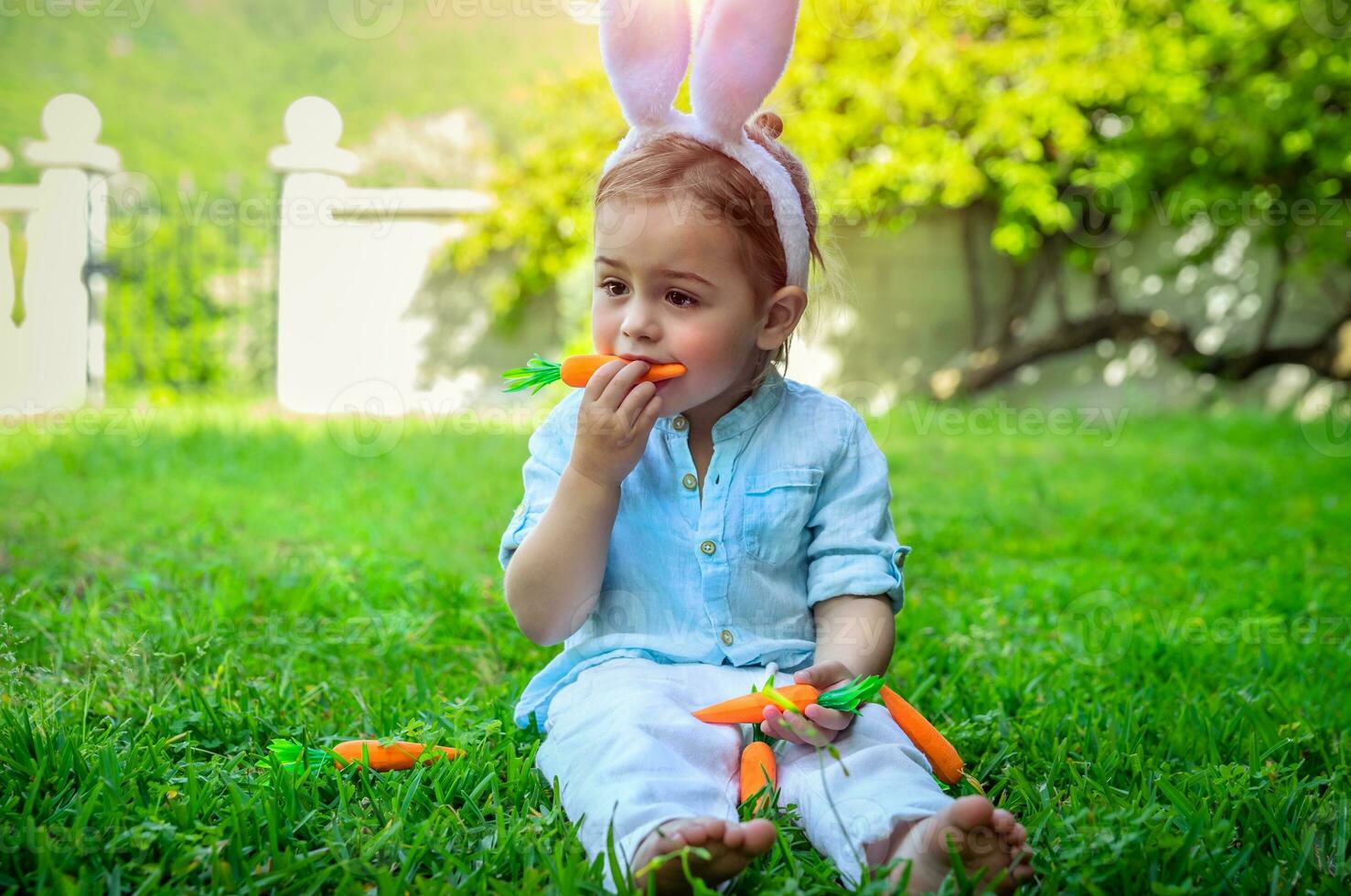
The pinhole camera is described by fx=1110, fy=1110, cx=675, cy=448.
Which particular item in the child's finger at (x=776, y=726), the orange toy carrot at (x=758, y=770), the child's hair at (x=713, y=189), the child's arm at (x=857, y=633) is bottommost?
the orange toy carrot at (x=758, y=770)

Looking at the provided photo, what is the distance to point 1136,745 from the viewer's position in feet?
6.04

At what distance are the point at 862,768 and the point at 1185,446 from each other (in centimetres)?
565

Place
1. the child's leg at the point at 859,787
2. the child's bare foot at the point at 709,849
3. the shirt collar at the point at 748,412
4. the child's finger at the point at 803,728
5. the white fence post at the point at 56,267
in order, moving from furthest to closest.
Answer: the white fence post at the point at 56,267 < the shirt collar at the point at 748,412 < the child's finger at the point at 803,728 < the child's leg at the point at 859,787 < the child's bare foot at the point at 709,849

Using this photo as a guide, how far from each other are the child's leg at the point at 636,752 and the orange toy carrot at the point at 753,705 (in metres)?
0.02

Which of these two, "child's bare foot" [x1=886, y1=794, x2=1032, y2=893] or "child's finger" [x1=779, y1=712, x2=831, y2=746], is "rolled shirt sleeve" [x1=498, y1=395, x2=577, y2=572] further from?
"child's bare foot" [x1=886, y1=794, x2=1032, y2=893]

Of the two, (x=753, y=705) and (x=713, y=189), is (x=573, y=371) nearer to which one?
(x=713, y=189)

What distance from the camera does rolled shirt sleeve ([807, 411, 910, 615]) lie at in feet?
5.73

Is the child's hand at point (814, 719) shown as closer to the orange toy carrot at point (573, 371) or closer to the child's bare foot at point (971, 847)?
the child's bare foot at point (971, 847)

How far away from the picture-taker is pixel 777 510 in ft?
5.87

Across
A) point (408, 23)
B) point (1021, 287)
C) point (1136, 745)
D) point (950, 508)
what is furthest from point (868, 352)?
point (408, 23)

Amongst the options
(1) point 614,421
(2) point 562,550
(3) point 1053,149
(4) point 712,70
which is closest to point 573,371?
(1) point 614,421

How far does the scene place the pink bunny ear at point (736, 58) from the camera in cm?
171

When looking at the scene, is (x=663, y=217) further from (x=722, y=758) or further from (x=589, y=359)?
(x=722, y=758)

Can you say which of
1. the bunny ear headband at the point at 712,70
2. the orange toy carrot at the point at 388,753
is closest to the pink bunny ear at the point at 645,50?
the bunny ear headband at the point at 712,70
